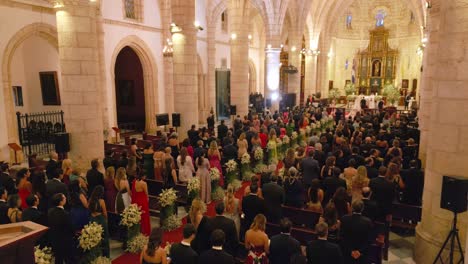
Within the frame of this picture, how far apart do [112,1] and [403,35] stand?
103ft

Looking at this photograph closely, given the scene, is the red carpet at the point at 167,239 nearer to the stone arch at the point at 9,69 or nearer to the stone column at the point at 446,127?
the stone column at the point at 446,127

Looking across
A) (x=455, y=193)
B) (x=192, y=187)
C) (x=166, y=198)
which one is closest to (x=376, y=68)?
(x=192, y=187)

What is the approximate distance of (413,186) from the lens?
7.68m

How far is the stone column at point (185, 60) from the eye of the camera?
13.9 meters

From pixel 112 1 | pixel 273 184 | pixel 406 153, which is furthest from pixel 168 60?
pixel 273 184

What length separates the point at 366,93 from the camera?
124ft

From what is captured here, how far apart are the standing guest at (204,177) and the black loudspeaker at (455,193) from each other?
5.20 meters

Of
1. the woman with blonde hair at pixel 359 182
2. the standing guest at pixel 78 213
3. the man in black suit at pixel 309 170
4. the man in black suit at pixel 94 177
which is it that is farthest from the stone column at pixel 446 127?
the man in black suit at pixel 94 177

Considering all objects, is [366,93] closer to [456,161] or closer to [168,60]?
[168,60]

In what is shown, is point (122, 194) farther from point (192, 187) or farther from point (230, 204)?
point (230, 204)

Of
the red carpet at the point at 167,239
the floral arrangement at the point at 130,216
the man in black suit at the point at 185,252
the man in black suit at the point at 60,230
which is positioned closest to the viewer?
the man in black suit at the point at 185,252

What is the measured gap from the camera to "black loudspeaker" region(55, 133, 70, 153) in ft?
30.9

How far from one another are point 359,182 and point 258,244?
3.06 meters

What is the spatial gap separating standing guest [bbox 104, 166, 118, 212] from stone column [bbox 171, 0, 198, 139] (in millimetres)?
7461
